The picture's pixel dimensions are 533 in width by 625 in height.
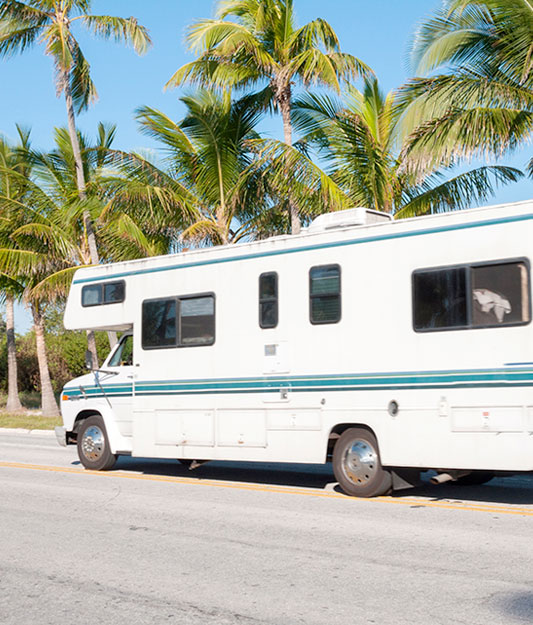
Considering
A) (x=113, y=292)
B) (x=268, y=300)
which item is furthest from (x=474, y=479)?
(x=113, y=292)

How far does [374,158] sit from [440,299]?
1019cm

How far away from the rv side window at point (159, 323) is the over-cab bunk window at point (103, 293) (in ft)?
2.02

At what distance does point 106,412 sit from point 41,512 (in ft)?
12.9

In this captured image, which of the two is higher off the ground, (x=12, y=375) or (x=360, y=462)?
(x=12, y=375)

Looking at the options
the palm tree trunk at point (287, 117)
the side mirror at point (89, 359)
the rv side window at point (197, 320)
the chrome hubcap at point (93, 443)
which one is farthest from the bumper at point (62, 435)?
the palm tree trunk at point (287, 117)

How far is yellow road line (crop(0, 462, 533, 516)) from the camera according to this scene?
9734mm

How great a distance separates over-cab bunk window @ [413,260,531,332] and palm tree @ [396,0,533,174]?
7.06 meters

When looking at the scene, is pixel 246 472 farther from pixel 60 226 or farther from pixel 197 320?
pixel 60 226

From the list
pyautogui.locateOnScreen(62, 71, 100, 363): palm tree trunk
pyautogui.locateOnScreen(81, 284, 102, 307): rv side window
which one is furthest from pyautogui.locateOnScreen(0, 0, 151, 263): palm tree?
pyautogui.locateOnScreen(81, 284, 102, 307): rv side window

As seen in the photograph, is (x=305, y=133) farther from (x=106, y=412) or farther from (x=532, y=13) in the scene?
(x=106, y=412)

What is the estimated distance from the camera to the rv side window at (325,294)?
1091 centimetres

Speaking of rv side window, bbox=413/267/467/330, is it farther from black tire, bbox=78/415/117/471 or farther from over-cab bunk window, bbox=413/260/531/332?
black tire, bbox=78/415/117/471

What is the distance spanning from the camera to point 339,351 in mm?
10844

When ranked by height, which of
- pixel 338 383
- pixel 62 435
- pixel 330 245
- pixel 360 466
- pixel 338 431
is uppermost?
pixel 330 245
